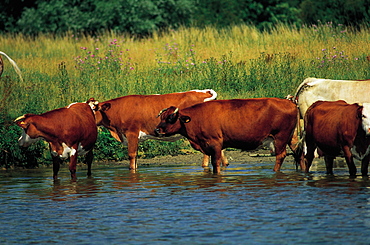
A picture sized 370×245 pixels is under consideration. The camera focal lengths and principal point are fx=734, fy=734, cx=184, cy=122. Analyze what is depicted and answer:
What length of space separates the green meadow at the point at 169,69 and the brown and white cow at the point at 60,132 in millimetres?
2943

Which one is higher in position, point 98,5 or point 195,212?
point 98,5

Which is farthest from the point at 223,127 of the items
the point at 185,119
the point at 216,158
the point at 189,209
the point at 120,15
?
the point at 120,15

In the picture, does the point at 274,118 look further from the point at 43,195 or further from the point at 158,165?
the point at 43,195

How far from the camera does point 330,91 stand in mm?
15133

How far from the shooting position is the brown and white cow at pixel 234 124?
12.9 metres

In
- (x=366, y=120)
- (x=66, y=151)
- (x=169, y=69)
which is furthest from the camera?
(x=169, y=69)

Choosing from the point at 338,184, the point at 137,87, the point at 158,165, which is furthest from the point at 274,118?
the point at 137,87

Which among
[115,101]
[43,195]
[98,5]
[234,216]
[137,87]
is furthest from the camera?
[98,5]

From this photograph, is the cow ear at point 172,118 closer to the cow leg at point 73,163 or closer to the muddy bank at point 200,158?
the cow leg at point 73,163

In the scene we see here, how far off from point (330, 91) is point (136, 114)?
4.02 metres

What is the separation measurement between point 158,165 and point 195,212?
6291 millimetres

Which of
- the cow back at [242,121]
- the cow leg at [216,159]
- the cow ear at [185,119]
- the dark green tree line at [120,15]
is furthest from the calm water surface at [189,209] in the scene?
the dark green tree line at [120,15]

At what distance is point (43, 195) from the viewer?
35.4 feet

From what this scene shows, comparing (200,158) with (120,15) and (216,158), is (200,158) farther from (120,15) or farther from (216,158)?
(120,15)
